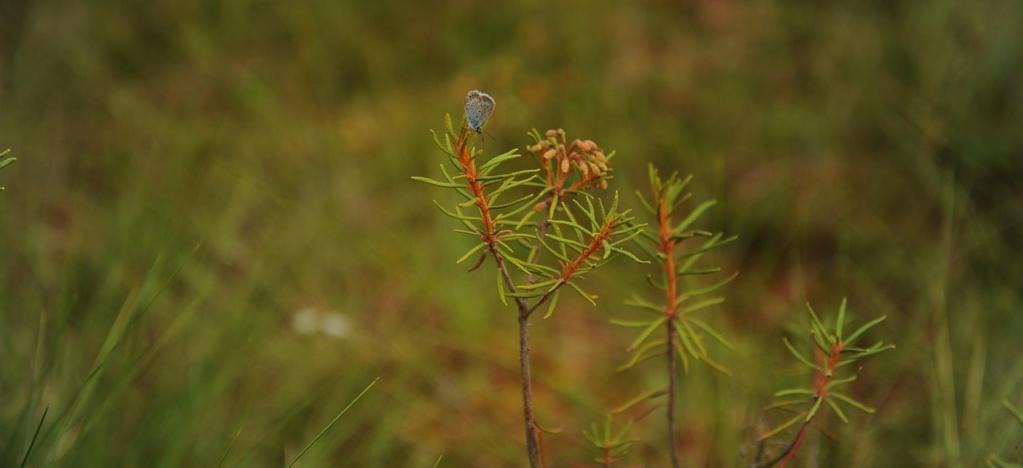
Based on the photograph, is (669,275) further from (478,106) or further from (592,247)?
(478,106)

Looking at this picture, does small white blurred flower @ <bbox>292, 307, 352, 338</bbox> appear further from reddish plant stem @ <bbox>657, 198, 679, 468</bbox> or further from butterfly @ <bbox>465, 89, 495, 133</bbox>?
butterfly @ <bbox>465, 89, 495, 133</bbox>

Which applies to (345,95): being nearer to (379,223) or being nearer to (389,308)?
(379,223)

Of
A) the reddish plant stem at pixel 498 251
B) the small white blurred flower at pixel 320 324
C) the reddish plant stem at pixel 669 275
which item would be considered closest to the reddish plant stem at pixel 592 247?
the reddish plant stem at pixel 498 251

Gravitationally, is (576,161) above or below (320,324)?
above

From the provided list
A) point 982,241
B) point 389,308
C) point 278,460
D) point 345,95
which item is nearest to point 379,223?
point 389,308

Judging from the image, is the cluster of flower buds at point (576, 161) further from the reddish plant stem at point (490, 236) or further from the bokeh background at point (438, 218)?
the bokeh background at point (438, 218)

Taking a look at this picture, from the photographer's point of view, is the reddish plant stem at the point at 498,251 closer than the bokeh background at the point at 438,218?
Yes

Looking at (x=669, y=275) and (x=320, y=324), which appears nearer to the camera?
(x=669, y=275)

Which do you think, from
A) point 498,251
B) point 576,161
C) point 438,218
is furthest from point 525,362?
point 438,218

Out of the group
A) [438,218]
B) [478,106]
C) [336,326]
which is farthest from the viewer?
[438,218]

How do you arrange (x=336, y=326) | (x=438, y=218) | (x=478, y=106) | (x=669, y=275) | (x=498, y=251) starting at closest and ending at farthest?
(x=478, y=106) → (x=498, y=251) → (x=669, y=275) → (x=336, y=326) → (x=438, y=218)
